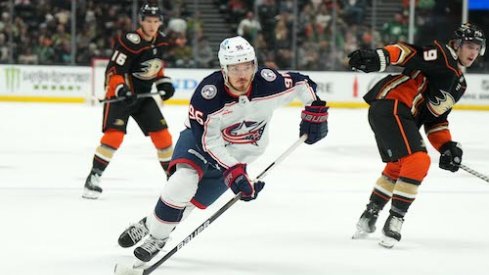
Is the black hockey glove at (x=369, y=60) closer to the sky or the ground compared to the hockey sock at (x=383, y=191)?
closer to the sky

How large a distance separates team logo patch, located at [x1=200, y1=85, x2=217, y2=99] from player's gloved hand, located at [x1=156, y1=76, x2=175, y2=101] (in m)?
2.23

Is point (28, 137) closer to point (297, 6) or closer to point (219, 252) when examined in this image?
point (219, 252)

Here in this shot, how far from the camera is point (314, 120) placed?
3684mm

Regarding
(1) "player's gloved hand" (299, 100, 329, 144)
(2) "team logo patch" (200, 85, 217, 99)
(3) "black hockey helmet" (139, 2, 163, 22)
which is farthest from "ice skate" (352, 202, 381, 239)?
(3) "black hockey helmet" (139, 2, 163, 22)

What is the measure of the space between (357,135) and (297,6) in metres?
4.42

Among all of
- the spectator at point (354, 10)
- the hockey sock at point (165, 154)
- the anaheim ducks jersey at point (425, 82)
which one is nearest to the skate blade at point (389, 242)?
the anaheim ducks jersey at point (425, 82)

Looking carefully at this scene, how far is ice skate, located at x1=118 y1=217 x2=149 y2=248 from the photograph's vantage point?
3.84 m

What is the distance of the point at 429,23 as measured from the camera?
42.9 ft

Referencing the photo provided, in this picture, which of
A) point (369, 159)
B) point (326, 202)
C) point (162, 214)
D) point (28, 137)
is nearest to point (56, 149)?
point (28, 137)

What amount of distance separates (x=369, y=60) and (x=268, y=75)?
677mm

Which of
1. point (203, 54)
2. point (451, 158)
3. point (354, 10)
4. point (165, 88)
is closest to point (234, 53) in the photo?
point (451, 158)

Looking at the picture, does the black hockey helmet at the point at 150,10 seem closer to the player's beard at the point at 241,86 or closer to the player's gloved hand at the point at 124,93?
the player's gloved hand at the point at 124,93

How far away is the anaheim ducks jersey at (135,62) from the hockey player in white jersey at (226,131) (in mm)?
1887

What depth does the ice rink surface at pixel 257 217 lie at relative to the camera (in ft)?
12.4
